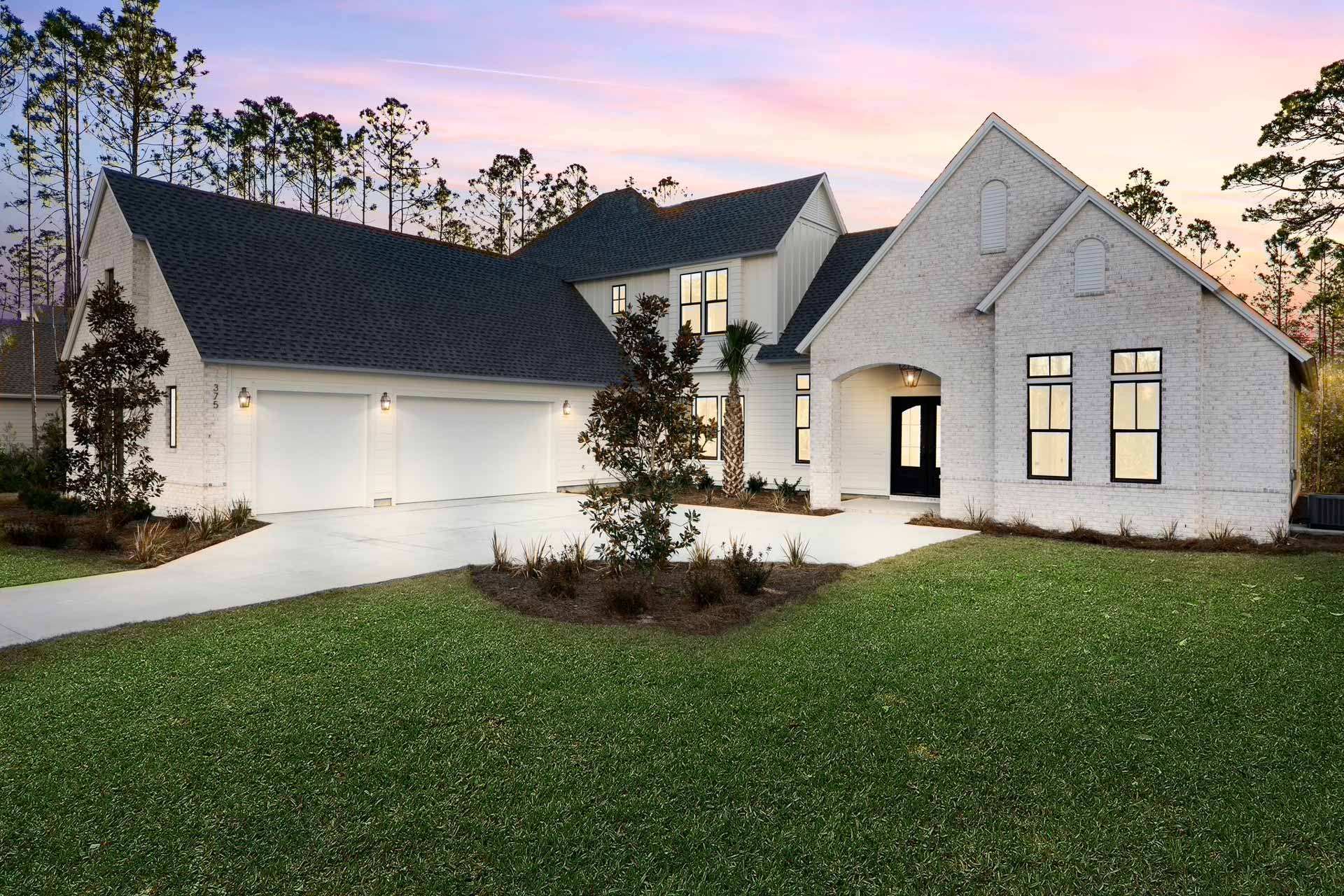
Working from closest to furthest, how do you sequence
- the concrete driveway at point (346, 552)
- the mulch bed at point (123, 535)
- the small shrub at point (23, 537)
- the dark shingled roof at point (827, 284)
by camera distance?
the concrete driveway at point (346, 552), the mulch bed at point (123, 535), the small shrub at point (23, 537), the dark shingled roof at point (827, 284)

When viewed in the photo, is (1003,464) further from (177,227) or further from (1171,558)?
(177,227)

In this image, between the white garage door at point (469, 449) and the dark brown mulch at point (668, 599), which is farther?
the white garage door at point (469, 449)

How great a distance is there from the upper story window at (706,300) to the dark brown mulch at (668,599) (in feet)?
40.2

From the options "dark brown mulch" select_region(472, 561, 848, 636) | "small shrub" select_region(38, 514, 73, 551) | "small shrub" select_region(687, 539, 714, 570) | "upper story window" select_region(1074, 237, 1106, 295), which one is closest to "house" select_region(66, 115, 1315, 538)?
"upper story window" select_region(1074, 237, 1106, 295)

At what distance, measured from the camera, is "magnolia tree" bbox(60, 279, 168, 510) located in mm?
13789

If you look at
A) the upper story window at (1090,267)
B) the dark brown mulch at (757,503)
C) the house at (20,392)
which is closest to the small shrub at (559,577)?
the dark brown mulch at (757,503)

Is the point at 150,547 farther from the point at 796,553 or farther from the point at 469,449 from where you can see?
the point at 796,553

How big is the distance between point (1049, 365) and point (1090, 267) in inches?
68.1

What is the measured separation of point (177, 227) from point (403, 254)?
533cm

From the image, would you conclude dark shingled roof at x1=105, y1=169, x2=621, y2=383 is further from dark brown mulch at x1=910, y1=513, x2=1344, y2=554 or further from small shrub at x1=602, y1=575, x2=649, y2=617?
small shrub at x1=602, y1=575, x2=649, y2=617

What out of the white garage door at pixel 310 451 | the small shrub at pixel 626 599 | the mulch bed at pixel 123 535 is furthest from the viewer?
the white garage door at pixel 310 451

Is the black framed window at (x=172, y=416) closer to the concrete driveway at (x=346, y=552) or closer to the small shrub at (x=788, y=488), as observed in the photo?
the concrete driveway at (x=346, y=552)

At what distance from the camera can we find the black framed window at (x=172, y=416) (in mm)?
15438

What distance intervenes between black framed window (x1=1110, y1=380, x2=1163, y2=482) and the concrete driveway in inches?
113
